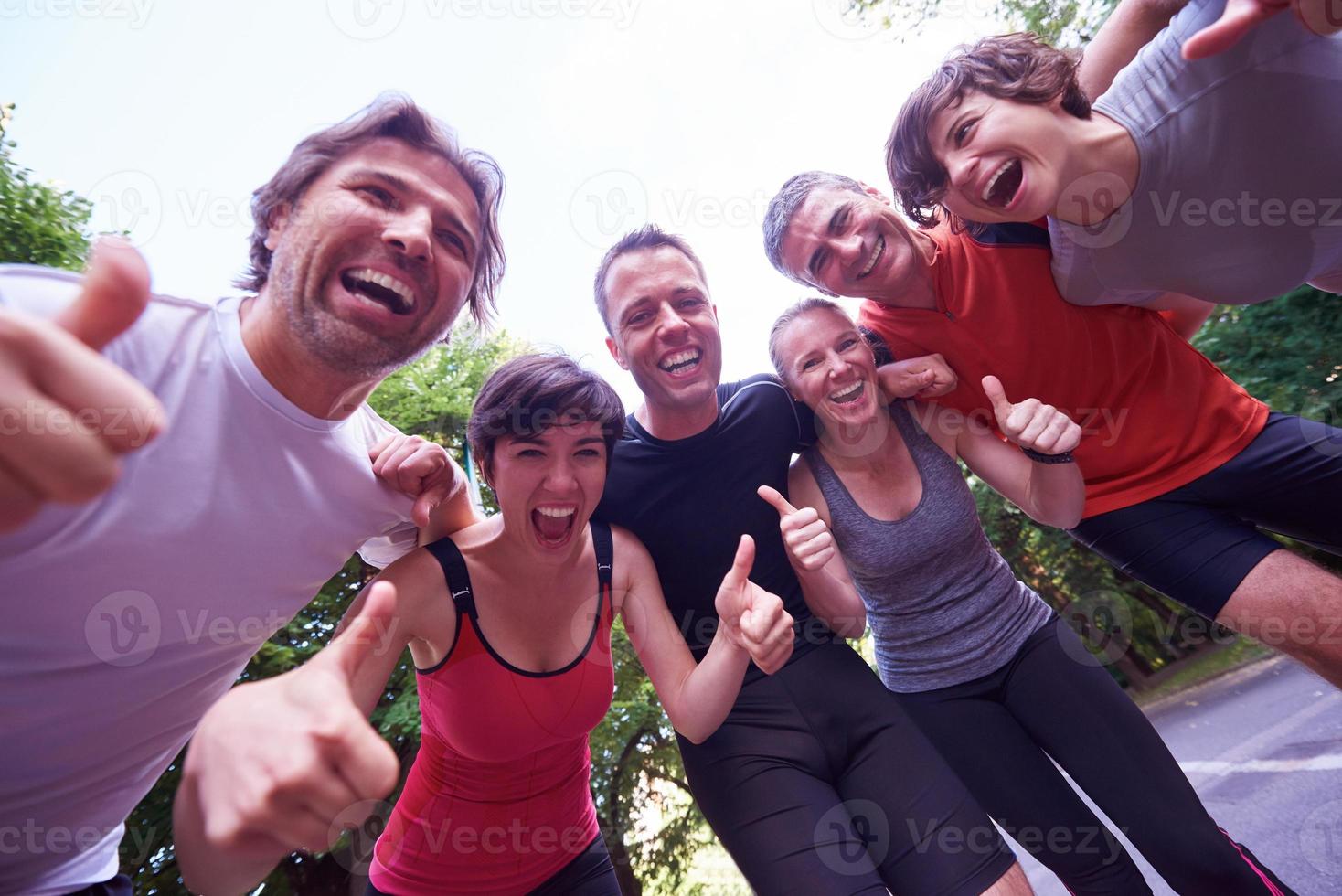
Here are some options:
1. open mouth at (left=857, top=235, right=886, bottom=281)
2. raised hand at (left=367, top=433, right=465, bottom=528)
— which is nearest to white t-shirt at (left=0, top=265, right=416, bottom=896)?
raised hand at (left=367, top=433, right=465, bottom=528)

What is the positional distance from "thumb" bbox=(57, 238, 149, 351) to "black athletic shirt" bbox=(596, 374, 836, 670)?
133cm

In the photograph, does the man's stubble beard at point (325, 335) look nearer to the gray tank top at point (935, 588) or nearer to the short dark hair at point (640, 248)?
the short dark hair at point (640, 248)

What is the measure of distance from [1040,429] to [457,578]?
63.3 inches

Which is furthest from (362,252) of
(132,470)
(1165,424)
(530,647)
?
(1165,424)

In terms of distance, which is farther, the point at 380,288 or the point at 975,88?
the point at 975,88

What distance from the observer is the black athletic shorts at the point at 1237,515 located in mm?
1786

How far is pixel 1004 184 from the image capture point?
1.75 meters

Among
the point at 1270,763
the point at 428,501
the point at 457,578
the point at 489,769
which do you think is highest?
the point at 428,501

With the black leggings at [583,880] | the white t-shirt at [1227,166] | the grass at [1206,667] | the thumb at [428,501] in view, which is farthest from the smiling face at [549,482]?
the grass at [1206,667]

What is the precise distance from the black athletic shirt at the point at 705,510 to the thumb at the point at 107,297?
133cm

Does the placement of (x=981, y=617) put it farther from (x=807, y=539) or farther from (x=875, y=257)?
(x=875, y=257)

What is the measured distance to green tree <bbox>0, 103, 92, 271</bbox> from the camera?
3.41 metres

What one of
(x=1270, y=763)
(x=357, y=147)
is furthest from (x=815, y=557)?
(x=1270, y=763)

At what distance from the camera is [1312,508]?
182 cm
